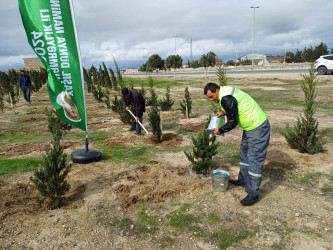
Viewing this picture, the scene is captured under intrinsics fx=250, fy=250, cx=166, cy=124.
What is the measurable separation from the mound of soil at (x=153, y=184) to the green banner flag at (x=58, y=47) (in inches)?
72.7

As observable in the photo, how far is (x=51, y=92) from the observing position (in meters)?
4.97

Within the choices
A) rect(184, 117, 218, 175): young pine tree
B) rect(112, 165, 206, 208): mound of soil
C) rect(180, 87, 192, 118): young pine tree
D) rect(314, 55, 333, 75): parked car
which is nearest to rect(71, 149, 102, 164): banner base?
rect(112, 165, 206, 208): mound of soil

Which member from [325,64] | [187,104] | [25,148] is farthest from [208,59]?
[25,148]

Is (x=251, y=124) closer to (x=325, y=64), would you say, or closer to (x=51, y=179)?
(x=51, y=179)

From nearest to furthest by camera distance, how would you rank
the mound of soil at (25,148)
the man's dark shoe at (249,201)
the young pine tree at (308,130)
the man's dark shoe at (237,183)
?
the man's dark shoe at (249,201) → the man's dark shoe at (237,183) → the young pine tree at (308,130) → the mound of soil at (25,148)

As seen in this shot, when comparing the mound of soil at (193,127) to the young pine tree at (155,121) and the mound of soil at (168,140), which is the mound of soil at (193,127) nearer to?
the mound of soil at (168,140)

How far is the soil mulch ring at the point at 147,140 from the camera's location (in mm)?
7223

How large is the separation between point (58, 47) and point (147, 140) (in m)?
3.71

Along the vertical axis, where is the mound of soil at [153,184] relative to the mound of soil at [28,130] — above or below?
below

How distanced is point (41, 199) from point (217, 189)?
293 centimetres

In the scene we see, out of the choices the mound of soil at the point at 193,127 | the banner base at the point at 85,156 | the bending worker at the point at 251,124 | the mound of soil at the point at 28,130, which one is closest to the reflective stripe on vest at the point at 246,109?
the bending worker at the point at 251,124

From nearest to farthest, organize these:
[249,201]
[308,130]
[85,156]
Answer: [249,201] → [85,156] → [308,130]

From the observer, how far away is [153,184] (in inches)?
183

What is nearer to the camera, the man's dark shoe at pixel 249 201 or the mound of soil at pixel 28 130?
Result: the man's dark shoe at pixel 249 201
